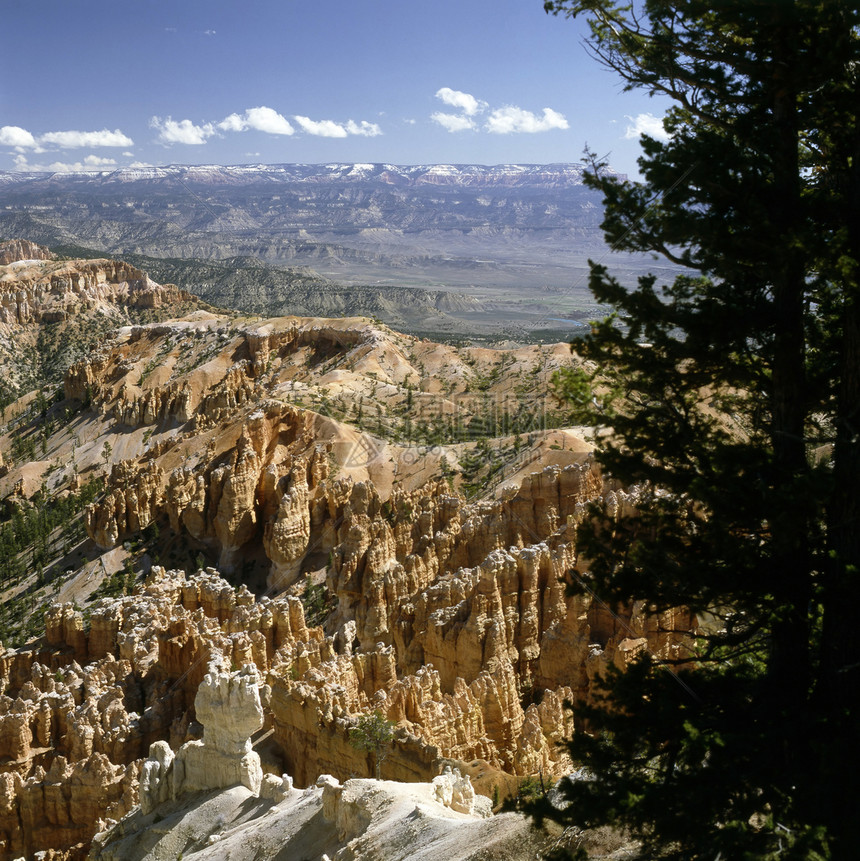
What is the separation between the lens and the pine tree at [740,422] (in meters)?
8.23

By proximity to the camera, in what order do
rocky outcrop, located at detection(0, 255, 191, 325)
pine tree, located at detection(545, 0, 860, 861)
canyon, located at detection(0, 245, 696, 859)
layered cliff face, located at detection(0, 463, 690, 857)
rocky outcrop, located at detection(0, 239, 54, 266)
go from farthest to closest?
1. rocky outcrop, located at detection(0, 239, 54, 266)
2. rocky outcrop, located at detection(0, 255, 191, 325)
3. layered cliff face, located at detection(0, 463, 690, 857)
4. canyon, located at detection(0, 245, 696, 859)
5. pine tree, located at detection(545, 0, 860, 861)

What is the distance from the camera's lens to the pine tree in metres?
8.23

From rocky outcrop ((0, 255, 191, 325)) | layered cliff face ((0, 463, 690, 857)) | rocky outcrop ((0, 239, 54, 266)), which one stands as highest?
rocky outcrop ((0, 239, 54, 266))

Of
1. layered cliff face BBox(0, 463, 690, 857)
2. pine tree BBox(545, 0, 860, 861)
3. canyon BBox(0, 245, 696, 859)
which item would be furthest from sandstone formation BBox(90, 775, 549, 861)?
pine tree BBox(545, 0, 860, 861)

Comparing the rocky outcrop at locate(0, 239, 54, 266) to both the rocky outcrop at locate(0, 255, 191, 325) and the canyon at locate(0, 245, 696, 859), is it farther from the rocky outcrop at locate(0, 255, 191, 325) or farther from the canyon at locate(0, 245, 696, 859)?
the canyon at locate(0, 245, 696, 859)

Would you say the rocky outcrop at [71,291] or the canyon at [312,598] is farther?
the rocky outcrop at [71,291]

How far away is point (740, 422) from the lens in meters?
10.5

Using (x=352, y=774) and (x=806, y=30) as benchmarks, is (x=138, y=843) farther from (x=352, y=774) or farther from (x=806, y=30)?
(x=806, y=30)

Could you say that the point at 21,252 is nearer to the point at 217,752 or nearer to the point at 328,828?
the point at 217,752

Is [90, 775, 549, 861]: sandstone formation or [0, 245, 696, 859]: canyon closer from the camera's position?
[90, 775, 549, 861]: sandstone formation

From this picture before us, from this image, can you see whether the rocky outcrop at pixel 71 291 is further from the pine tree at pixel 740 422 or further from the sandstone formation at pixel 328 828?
the pine tree at pixel 740 422

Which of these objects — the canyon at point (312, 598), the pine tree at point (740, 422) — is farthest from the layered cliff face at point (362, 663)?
the pine tree at point (740, 422)

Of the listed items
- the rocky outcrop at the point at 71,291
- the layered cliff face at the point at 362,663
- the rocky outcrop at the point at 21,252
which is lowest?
the layered cliff face at the point at 362,663

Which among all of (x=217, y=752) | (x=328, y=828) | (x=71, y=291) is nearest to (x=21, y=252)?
(x=71, y=291)
